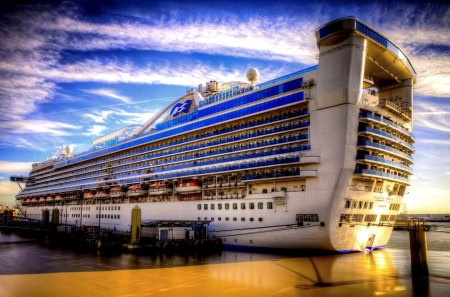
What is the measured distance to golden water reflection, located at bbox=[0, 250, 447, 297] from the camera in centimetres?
2047

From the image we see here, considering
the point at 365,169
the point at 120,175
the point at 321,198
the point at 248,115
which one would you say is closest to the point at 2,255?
the point at 120,175

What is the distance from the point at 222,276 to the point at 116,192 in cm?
4132

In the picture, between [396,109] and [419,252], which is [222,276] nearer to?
[419,252]

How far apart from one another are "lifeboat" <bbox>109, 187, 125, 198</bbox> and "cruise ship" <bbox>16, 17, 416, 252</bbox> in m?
9.39

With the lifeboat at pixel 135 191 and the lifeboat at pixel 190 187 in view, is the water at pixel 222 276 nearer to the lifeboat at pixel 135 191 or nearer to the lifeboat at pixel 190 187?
the lifeboat at pixel 190 187

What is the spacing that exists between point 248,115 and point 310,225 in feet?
47.7

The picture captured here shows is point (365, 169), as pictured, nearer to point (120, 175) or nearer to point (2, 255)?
point (2, 255)

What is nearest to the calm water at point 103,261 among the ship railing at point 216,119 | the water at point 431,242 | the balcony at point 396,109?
the balcony at point 396,109

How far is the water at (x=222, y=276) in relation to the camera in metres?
20.7

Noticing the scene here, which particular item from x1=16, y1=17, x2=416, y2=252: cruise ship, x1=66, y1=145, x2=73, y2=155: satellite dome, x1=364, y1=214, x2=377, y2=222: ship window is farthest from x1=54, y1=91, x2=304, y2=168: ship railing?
x1=66, y1=145, x2=73, y2=155: satellite dome

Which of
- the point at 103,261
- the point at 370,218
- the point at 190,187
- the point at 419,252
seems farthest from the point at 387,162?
the point at 103,261

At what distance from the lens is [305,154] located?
112 ft

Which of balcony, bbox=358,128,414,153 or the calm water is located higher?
balcony, bbox=358,128,414,153

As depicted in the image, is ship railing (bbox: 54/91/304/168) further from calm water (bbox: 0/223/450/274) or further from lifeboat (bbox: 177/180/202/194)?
calm water (bbox: 0/223/450/274)
